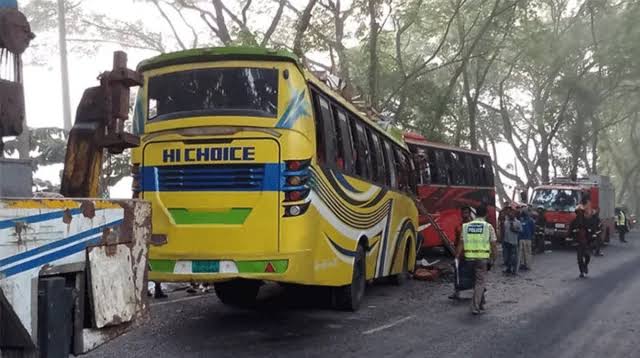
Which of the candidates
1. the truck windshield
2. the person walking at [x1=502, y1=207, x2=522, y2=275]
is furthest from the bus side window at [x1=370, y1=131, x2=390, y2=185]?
the truck windshield

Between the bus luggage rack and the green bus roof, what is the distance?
1.32 m

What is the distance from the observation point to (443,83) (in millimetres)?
36875

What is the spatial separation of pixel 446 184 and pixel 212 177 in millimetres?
13830

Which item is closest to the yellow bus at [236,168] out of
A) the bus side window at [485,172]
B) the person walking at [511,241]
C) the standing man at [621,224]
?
the person walking at [511,241]

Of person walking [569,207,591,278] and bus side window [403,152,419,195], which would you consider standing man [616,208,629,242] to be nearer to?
person walking [569,207,591,278]

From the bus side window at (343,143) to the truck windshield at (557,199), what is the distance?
17624 millimetres

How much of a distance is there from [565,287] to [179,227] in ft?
29.5

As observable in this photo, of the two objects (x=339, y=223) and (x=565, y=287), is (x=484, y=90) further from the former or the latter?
(x=339, y=223)

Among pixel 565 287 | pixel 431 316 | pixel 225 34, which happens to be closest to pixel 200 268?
pixel 431 316

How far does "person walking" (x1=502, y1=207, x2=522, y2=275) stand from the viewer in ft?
55.3

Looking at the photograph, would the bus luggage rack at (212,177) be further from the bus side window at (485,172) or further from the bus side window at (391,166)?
the bus side window at (485,172)

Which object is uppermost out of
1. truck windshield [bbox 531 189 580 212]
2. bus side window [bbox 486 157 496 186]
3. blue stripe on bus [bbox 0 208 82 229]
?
bus side window [bbox 486 157 496 186]

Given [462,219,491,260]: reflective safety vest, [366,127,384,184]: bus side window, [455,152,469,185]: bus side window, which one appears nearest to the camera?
[462,219,491,260]: reflective safety vest

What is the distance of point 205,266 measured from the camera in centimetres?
808
